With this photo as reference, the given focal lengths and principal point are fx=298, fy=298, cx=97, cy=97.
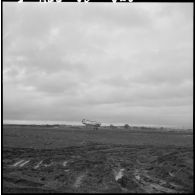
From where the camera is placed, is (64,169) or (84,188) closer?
(84,188)

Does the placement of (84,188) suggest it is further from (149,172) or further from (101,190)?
(149,172)

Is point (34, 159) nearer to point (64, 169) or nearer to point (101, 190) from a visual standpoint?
point (64, 169)

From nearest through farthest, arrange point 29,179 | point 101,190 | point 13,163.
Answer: point 101,190 → point 29,179 → point 13,163

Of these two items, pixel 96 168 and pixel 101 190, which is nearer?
pixel 101 190

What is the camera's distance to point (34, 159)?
64.3 ft

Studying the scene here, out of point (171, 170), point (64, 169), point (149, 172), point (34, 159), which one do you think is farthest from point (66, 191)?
point (34, 159)

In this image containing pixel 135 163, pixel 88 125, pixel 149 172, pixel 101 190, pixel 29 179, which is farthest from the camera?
pixel 88 125

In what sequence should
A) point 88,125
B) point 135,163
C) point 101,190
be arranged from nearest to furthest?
point 101,190 < point 135,163 < point 88,125

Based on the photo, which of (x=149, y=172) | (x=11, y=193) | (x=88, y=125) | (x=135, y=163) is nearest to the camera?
(x=11, y=193)

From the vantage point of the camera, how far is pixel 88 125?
93.2 m

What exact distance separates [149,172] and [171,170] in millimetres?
1378

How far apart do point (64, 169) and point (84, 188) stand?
14.2 ft

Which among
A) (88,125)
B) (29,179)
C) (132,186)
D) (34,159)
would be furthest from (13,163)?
(88,125)

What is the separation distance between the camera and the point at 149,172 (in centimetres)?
1608
